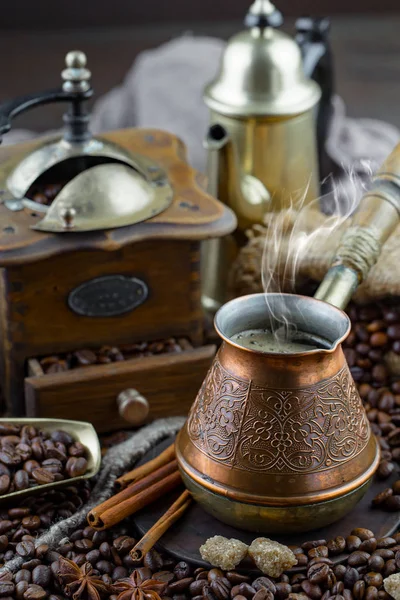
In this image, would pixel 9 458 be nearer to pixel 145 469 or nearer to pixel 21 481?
pixel 21 481

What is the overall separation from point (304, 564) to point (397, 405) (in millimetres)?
568

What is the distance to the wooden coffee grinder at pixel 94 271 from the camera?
5.94 ft

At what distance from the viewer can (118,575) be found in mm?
Answer: 1438

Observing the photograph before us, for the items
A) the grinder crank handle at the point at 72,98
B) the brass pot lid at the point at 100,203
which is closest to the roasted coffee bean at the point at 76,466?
the brass pot lid at the point at 100,203

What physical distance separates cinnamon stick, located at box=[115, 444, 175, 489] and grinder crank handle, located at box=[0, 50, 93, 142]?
71 cm

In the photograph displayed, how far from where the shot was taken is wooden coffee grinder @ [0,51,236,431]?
181 centimetres

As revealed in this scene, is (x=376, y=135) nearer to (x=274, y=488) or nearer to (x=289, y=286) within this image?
(x=289, y=286)

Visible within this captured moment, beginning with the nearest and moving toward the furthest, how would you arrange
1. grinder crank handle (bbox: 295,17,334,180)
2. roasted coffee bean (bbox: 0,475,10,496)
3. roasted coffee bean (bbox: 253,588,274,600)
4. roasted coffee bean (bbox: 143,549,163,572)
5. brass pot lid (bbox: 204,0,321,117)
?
roasted coffee bean (bbox: 253,588,274,600), roasted coffee bean (bbox: 143,549,163,572), roasted coffee bean (bbox: 0,475,10,496), brass pot lid (bbox: 204,0,321,117), grinder crank handle (bbox: 295,17,334,180)

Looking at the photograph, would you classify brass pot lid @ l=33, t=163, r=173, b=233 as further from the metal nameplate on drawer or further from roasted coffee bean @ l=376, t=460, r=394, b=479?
roasted coffee bean @ l=376, t=460, r=394, b=479

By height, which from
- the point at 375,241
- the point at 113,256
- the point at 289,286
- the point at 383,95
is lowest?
the point at 383,95

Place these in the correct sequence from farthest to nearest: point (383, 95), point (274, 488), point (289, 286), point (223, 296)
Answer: point (383, 95), point (223, 296), point (289, 286), point (274, 488)

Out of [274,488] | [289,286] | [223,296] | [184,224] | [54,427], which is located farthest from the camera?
[223,296]

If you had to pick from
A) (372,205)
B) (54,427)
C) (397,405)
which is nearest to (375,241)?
(372,205)

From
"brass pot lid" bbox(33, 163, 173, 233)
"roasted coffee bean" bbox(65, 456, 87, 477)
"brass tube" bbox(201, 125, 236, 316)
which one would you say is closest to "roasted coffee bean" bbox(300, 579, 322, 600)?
"roasted coffee bean" bbox(65, 456, 87, 477)
